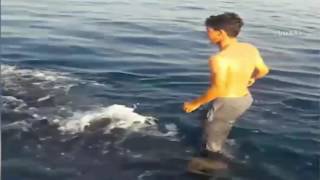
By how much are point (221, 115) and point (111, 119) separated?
1915mm

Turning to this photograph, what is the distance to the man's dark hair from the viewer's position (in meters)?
4.96

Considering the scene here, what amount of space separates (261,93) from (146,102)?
1.73 metres

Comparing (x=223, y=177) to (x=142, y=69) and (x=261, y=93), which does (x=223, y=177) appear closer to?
(x=261, y=93)

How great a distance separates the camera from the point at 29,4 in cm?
1255

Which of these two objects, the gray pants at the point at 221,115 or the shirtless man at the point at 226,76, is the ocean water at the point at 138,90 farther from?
the shirtless man at the point at 226,76

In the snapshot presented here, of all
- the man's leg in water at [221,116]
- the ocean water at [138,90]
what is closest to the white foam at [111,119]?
the ocean water at [138,90]

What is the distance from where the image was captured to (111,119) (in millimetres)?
6801

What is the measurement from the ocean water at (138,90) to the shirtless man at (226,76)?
52cm

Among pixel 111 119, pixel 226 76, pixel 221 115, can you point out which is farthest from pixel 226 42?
pixel 111 119

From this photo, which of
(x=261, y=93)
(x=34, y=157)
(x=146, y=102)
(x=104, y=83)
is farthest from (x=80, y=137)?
(x=261, y=93)

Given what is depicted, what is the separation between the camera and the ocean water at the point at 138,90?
574cm

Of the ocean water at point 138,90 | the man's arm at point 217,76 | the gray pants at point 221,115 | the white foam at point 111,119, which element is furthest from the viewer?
the white foam at point 111,119

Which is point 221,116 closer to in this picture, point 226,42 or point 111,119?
point 226,42

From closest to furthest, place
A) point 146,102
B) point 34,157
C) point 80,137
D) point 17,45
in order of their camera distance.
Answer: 1. point 34,157
2. point 80,137
3. point 146,102
4. point 17,45
